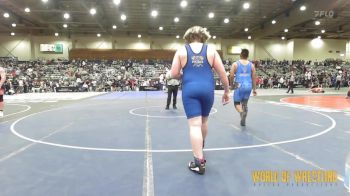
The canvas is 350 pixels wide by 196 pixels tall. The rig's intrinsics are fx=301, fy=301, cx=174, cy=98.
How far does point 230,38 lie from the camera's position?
43.1 meters

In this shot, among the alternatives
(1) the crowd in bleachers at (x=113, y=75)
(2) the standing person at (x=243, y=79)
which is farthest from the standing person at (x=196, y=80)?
(1) the crowd in bleachers at (x=113, y=75)

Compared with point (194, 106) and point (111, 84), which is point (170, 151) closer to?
point (194, 106)

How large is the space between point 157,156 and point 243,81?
318 cm

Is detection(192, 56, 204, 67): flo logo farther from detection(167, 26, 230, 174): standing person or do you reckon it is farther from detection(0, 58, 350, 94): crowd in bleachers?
detection(0, 58, 350, 94): crowd in bleachers

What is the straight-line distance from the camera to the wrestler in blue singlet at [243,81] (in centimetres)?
663

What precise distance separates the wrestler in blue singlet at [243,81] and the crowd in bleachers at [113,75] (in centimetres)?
1592

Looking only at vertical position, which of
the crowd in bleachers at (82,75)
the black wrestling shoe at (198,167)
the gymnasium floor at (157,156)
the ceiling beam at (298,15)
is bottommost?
the gymnasium floor at (157,156)

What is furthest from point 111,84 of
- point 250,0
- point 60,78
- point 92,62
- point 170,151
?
point 170,151

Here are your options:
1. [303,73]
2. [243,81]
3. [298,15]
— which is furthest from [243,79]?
[303,73]

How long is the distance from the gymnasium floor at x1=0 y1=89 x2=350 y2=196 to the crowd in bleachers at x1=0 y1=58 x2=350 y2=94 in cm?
1630

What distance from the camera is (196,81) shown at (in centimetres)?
362

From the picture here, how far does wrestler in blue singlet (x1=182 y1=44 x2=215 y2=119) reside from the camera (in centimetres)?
361

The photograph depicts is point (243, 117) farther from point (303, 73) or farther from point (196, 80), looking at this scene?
point (303, 73)

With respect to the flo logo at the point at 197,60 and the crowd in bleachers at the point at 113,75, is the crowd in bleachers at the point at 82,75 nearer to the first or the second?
the crowd in bleachers at the point at 113,75
